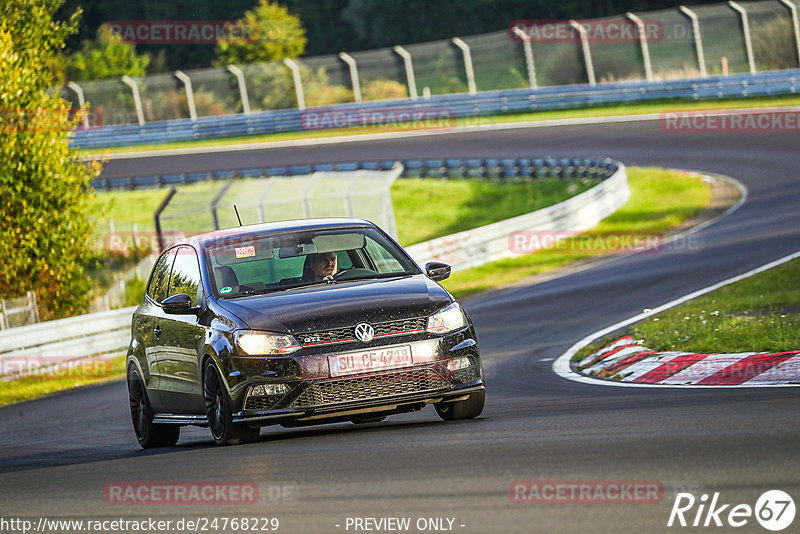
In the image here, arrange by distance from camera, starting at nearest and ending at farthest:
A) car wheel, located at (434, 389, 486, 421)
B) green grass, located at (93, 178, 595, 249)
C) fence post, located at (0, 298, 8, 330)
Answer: car wheel, located at (434, 389, 486, 421)
fence post, located at (0, 298, 8, 330)
green grass, located at (93, 178, 595, 249)

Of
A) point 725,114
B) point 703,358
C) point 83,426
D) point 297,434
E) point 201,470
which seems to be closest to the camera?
point 201,470

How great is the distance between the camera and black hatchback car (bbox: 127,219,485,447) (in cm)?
812

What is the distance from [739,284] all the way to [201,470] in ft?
33.6

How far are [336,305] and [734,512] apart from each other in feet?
12.3

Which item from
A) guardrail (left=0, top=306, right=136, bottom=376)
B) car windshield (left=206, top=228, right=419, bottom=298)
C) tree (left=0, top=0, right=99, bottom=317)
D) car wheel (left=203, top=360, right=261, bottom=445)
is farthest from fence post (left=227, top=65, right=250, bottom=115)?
car wheel (left=203, top=360, right=261, bottom=445)

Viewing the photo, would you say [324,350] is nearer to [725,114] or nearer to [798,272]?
[798,272]

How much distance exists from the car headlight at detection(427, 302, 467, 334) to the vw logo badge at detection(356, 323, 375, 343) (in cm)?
43

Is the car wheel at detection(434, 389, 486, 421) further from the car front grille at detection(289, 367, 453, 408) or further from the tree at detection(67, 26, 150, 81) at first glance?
the tree at detection(67, 26, 150, 81)

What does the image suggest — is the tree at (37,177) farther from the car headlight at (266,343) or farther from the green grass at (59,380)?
the car headlight at (266,343)

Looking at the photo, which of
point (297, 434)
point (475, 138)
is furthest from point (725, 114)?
point (297, 434)

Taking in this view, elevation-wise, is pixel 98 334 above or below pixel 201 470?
below

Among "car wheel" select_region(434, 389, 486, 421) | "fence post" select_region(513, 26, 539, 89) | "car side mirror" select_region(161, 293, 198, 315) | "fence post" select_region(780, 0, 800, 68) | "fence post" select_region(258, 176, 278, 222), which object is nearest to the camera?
"car wheel" select_region(434, 389, 486, 421)

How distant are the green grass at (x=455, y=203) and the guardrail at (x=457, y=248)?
551mm

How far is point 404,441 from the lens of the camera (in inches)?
308
